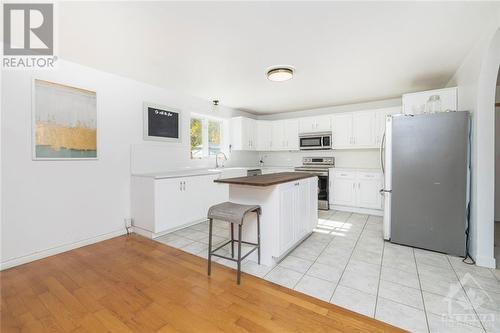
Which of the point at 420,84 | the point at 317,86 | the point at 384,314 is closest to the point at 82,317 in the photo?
the point at 384,314

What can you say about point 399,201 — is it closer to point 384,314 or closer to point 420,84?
point 384,314

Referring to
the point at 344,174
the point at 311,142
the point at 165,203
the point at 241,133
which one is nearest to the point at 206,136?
the point at 241,133

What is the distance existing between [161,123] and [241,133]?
6.75ft

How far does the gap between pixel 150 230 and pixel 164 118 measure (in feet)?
6.36

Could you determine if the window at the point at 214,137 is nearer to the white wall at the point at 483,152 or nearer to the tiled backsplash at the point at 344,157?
the tiled backsplash at the point at 344,157

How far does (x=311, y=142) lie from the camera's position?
5305 mm

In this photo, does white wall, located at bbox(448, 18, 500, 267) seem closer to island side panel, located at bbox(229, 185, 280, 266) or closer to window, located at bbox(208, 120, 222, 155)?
island side panel, located at bbox(229, 185, 280, 266)

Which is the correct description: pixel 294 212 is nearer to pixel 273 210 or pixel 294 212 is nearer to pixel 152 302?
pixel 273 210

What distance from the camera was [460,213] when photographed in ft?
8.59

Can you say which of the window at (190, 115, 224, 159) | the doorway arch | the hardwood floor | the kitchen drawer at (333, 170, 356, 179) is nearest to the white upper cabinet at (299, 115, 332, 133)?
the kitchen drawer at (333, 170, 356, 179)

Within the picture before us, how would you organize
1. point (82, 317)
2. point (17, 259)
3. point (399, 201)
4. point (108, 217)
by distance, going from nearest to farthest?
point (82, 317) → point (17, 259) → point (399, 201) → point (108, 217)

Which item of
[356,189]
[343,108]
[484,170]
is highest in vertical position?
[343,108]

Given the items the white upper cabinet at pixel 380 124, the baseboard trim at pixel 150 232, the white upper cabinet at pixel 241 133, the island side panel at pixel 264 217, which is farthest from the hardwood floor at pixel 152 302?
the white upper cabinet at pixel 380 124

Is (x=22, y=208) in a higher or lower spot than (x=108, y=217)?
higher
